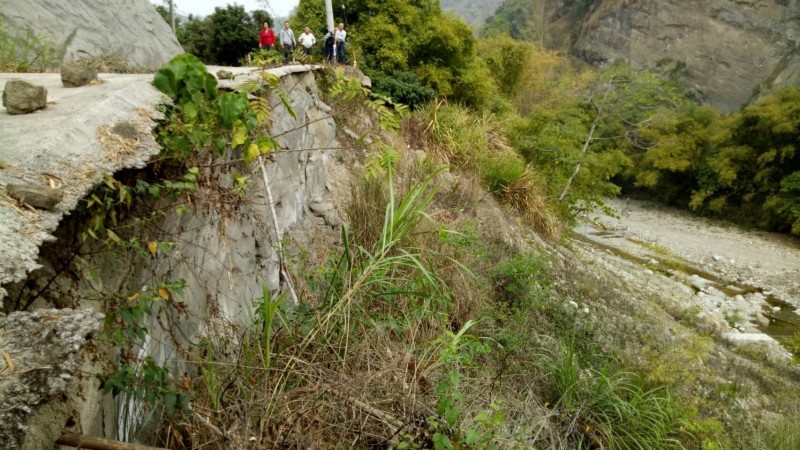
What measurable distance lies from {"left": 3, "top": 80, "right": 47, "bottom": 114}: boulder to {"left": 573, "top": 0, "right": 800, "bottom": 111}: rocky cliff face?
37.4 m

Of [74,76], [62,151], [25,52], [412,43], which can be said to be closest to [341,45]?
[412,43]

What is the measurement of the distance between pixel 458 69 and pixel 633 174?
16.8 m

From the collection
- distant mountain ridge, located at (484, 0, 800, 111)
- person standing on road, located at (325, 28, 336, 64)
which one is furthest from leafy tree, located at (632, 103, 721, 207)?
person standing on road, located at (325, 28, 336, 64)

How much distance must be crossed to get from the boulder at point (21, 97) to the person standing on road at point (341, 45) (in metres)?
6.39

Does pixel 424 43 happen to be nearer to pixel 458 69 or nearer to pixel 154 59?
pixel 458 69

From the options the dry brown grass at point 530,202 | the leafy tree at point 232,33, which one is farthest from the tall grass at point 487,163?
the leafy tree at point 232,33

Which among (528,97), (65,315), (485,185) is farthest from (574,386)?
(528,97)

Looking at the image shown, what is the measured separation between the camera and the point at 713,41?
114 feet

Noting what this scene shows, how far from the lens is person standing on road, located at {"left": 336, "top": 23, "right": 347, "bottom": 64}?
7797mm

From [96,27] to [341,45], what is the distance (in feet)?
13.1

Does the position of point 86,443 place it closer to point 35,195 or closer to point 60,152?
point 35,195

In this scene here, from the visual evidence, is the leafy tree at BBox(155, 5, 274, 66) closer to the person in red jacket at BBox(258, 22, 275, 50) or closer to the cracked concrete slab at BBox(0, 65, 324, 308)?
the person in red jacket at BBox(258, 22, 275, 50)

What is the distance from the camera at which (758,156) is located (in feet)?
61.6

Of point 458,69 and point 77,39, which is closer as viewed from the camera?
point 77,39
